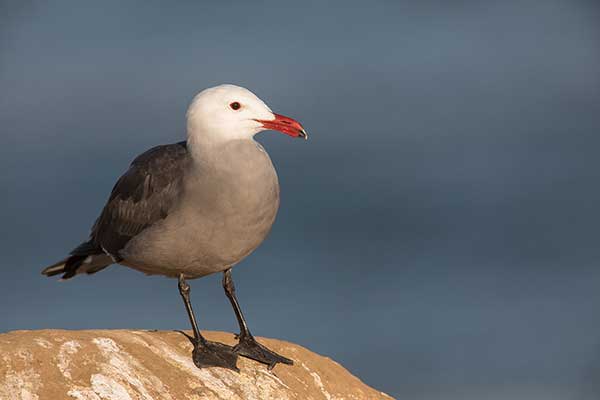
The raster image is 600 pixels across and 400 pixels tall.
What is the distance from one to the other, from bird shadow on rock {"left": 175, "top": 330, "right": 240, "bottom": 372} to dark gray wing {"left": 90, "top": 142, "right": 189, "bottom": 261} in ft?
5.73

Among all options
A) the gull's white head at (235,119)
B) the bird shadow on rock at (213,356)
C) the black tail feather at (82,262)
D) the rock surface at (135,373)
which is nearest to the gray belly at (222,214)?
the gull's white head at (235,119)

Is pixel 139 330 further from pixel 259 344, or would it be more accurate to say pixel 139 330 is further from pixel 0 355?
pixel 0 355

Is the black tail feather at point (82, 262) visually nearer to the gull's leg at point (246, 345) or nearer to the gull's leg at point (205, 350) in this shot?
the gull's leg at point (205, 350)

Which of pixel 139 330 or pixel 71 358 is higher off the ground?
pixel 139 330

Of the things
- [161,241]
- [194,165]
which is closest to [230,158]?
[194,165]

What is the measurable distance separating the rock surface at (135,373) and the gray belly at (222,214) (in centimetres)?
127

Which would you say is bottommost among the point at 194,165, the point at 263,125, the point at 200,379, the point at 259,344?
the point at 200,379

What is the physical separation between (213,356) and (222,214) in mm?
1963

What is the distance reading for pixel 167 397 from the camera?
1216 centimetres

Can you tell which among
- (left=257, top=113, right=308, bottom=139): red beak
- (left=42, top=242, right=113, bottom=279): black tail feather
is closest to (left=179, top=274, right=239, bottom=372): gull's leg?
(left=42, top=242, right=113, bottom=279): black tail feather

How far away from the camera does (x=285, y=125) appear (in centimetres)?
1339

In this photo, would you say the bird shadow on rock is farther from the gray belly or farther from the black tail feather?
the black tail feather

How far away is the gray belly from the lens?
12.9m

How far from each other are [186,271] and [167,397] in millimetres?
2076
